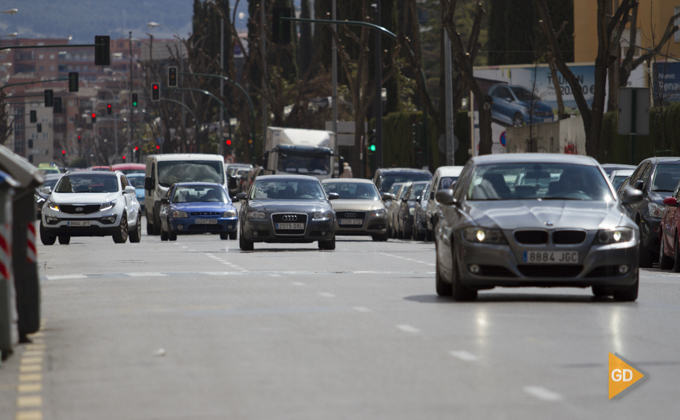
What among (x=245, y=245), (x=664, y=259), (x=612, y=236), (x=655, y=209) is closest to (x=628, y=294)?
(x=612, y=236)

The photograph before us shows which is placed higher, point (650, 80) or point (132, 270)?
point (650, 80)

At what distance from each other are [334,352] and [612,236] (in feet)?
15.1

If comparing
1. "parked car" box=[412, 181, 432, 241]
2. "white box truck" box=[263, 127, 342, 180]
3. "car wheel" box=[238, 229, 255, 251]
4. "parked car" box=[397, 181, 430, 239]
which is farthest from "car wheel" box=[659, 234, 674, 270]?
"white box truck" box=[263, 127, 342, 180]

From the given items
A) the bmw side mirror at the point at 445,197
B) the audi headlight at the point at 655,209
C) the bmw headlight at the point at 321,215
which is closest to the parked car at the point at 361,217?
the bmw headlight at the point at 321,215

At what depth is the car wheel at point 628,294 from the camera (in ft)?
44.4

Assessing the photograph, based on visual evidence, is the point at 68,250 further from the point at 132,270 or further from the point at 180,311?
the point at 180,311

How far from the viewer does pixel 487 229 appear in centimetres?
1316

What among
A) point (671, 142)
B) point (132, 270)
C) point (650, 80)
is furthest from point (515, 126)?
point (132, 270)

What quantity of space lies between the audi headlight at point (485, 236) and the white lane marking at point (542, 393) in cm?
527

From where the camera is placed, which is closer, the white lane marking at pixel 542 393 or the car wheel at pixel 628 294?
the white lane marking at pixel 542 393

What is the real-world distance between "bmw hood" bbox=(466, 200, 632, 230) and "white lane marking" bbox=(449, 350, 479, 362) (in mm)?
3776

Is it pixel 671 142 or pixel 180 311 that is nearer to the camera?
pixel 180 311

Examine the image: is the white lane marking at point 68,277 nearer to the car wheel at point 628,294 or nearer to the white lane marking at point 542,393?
the car wheel at point 628,294

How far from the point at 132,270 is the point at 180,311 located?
7.21 metres
